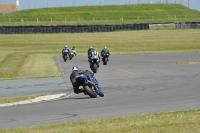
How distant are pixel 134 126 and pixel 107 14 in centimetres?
9681

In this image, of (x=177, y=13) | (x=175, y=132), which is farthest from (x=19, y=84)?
(x=177, y=13)

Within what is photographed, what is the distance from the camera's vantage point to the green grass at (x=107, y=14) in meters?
97.8

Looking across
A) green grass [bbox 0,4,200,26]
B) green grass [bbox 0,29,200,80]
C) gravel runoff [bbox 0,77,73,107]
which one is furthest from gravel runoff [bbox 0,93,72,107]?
green grass [bbox 0,4,200,26]

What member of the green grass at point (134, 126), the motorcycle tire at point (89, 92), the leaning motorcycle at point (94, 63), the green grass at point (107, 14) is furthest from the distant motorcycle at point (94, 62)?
the green grass at point (107, 14)

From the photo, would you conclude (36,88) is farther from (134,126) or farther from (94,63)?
(134,126)

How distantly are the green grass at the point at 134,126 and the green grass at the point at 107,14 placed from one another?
8060 cm

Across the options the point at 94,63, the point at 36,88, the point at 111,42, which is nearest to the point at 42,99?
the point at 36,88

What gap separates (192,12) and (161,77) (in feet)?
299

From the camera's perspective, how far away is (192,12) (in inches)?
4584

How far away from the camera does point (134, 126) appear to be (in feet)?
40.1

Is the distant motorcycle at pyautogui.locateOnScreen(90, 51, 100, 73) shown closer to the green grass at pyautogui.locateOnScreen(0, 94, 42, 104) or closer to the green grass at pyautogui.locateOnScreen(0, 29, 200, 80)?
the green grass at pyautogui.locateOnScreen(0, 94, 42, 104)

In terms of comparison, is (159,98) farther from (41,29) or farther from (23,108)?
(41,29)

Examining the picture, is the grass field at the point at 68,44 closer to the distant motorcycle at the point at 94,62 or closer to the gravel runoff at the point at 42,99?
the distant motorcycle at the point at 94,62

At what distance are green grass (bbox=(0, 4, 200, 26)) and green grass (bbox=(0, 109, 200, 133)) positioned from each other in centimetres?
8060
